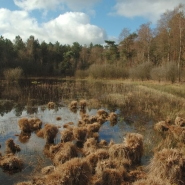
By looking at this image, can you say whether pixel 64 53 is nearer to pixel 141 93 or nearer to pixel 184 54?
pixel 184 54

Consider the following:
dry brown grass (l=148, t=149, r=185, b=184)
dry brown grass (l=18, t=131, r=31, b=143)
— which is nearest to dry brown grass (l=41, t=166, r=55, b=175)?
dry brown grass (l=148, t=149, r=185, b=184)

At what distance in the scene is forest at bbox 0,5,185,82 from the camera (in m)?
27.4

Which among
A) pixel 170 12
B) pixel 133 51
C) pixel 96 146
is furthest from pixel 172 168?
pixel 133 51

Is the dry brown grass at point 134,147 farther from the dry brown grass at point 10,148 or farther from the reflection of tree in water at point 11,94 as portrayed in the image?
the reflection of tree in water at point 11,94

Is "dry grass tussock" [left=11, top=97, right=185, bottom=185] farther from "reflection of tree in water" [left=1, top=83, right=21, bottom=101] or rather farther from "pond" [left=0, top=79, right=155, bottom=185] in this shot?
"reflection of tree in water" [left=1, top=83, right=21, bottom=101]

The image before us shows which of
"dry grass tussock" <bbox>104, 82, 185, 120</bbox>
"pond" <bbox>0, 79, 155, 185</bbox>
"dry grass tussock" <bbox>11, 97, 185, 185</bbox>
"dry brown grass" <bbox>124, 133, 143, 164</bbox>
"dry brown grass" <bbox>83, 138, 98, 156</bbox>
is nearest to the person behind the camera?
"dry grass tussock" <bbox>11, 97, 185, 185</bbox>

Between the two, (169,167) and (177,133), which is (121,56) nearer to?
(177,133)

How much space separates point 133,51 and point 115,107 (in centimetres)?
3012

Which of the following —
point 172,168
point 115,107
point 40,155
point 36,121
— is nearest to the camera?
point 172,168

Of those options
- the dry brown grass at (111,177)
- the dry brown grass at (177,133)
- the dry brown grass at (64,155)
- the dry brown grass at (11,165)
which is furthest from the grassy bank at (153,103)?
the dry brown grass at (11,165)

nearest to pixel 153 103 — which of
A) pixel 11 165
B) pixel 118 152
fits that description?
pixel 118 152

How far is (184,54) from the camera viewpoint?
31641mm

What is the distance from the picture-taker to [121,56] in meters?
44.7

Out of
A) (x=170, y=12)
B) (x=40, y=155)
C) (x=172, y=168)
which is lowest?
(x=40, y=155)
